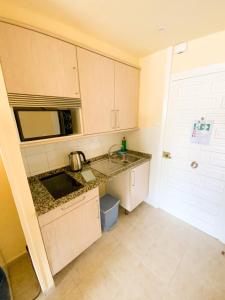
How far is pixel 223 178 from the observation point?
149 centimetres

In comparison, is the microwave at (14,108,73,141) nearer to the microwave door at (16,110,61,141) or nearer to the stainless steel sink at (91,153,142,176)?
the microwave door at (16,110,61,141)

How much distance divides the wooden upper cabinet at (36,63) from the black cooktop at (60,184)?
0.86 metres

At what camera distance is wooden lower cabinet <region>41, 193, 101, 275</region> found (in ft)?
3.67

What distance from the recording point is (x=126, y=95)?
176 cm

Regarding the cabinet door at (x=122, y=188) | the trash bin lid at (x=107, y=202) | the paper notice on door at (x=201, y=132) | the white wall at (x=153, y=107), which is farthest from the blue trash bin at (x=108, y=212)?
the paper notice on door at (x=201, y=132)

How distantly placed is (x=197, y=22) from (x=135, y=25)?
525 mm

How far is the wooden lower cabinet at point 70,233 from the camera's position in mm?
1117

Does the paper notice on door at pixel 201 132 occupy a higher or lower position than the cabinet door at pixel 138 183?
higher

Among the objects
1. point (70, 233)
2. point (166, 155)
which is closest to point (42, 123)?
point (70, 233)

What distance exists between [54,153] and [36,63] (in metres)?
0.90

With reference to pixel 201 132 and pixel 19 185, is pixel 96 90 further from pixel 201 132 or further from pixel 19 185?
pixel 201 132

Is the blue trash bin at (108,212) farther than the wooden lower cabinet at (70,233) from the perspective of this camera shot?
Yes

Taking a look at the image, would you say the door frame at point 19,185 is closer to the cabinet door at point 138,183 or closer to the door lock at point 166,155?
the cabinet door at point 138,183

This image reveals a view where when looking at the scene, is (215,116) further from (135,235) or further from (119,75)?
(135,235)
